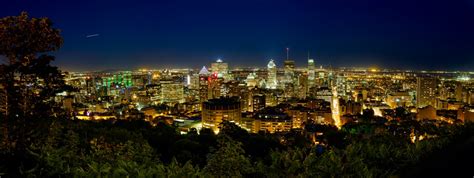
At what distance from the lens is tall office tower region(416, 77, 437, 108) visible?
101 ft

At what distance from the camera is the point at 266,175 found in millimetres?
2938

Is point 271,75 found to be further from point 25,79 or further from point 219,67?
point 25,79

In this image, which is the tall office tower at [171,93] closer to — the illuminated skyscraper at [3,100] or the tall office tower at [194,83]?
the tall office tower at [194,83]

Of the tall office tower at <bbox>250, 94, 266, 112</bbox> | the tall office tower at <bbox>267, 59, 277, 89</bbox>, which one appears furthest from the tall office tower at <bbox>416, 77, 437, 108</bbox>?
the tall office tower at <bbox>267, 59, 277, 89</bbox>

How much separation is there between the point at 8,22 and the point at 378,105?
2851 cm

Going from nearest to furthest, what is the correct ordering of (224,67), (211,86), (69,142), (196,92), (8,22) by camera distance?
(8,22), (69,142), (211,86), (196,92), (224,67)

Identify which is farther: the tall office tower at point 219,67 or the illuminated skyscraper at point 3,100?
the tall office tower at point 219,67

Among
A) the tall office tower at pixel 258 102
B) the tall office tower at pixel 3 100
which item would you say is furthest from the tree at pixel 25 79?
the tall office tower at pixel 258 102

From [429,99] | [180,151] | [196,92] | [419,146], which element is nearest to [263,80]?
[196,92]

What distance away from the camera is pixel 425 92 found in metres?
32.2

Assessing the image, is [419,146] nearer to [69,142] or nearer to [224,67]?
[69,142]

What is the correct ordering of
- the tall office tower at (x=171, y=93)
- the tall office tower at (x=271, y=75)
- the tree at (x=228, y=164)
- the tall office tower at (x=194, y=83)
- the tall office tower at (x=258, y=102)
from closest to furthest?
the tree at (x=228, y=164)
the tall office tower at (x=258, y=102)
the tall office tower at (x=171, y=93)
the tall office tower at (x=194, y=83)
the tall office tower at (x=271, y=75)

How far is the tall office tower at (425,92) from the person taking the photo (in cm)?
3080

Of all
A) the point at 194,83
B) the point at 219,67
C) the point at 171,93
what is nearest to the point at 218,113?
the point at 171,93
